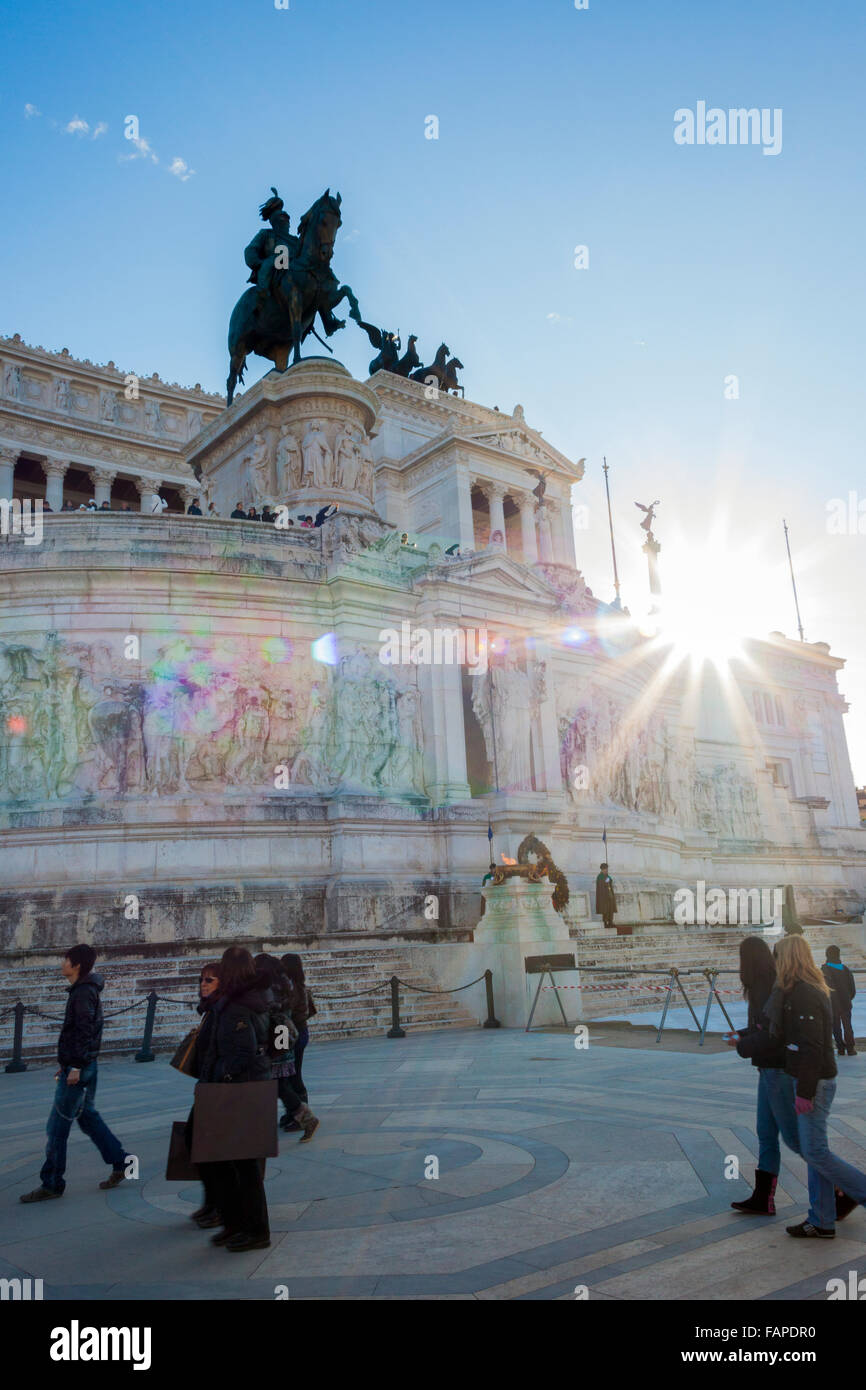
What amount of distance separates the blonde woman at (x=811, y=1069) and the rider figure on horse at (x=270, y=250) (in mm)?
33298

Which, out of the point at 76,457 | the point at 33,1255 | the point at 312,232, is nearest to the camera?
the point at 33,1255

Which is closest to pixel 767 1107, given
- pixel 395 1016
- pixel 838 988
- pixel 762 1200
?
pixel 762 1200

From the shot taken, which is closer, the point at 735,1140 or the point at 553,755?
the point at 735,1140

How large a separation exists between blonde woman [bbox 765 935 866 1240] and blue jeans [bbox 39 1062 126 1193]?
5.00 metres

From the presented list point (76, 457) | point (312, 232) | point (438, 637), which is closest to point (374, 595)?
point (438, 637)

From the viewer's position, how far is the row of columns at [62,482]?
188 ft

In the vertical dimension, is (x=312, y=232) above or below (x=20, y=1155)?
above

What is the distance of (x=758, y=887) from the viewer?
41.1m

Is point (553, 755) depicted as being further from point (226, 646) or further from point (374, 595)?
point (226, 646)

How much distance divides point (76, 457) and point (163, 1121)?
56041 millimetres

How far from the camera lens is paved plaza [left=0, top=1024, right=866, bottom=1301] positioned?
Result: 18.5ft

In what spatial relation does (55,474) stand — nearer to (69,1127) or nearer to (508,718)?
(508,718)
